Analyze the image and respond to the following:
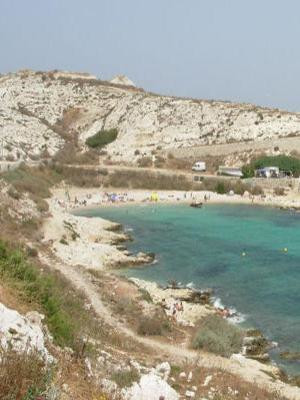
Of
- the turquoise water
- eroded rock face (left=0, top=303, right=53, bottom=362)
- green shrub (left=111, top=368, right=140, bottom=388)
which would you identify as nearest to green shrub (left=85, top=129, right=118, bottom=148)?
the turquoise water

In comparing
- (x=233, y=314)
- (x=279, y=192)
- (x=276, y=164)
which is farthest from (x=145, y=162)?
(x=233, y=314)

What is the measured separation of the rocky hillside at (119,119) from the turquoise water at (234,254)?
26893 millimetres

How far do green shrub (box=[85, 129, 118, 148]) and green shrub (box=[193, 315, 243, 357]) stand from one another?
7417 centimetres

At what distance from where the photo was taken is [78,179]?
77.8m

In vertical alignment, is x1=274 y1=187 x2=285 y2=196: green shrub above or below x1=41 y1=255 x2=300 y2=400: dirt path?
above

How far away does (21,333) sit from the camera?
8.95 m

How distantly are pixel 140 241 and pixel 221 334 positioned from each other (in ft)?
79.0

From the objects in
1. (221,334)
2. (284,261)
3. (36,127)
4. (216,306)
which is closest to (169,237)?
(284,261)

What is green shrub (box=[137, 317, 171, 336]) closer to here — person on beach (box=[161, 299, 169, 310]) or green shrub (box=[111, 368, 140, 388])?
person on beach (box=[161, 299, 169, 310])

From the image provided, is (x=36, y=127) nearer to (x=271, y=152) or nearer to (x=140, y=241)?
(x=271, y=152)

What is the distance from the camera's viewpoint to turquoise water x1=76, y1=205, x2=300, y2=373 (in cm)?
3059

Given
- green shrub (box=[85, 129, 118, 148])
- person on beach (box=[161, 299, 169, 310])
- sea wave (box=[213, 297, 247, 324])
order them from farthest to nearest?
green shrub (box=[85, 129, 118, 148])
person on beach (box=[161, 299, 169, 310])
sea wave (box=[213, 297, 247, 324])

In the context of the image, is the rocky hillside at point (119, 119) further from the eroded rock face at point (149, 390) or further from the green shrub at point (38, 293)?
the eroded rock face at point (149, 390)

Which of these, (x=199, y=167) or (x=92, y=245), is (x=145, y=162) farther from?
(x=92, y=245)
